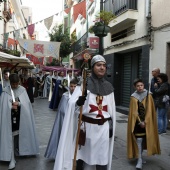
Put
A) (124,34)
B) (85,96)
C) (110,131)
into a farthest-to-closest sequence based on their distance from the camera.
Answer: (124,34), (110,131), (85,96)

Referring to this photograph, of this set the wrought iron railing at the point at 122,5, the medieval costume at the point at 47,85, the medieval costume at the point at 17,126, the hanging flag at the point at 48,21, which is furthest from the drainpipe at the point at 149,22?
the medieval costume at the point at 47,85

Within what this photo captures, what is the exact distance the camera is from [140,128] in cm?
515

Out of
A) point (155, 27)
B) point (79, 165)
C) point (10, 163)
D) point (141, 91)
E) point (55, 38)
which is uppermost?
point (55, 38)

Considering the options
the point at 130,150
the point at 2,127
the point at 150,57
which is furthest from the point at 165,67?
the point at 2,127

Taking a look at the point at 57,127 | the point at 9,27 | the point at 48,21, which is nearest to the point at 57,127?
the point at 57,127

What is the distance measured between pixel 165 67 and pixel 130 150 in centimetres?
475

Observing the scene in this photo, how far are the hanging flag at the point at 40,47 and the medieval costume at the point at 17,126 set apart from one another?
35.8ft

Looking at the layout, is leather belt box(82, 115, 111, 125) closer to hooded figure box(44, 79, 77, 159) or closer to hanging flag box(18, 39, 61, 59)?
hooded figure box(44, 79, 77, 159)

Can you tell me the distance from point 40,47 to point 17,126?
11152 millimetres

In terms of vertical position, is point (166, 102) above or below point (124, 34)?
below

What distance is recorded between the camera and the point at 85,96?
3.35 meters

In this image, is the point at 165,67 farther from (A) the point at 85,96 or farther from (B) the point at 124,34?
(A) the point at 85,96

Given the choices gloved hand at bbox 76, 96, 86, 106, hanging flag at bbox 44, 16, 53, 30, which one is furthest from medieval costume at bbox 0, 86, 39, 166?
hanging flag at bbox 44, 16, 53, 30

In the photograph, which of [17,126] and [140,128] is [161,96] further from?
[17,126]
